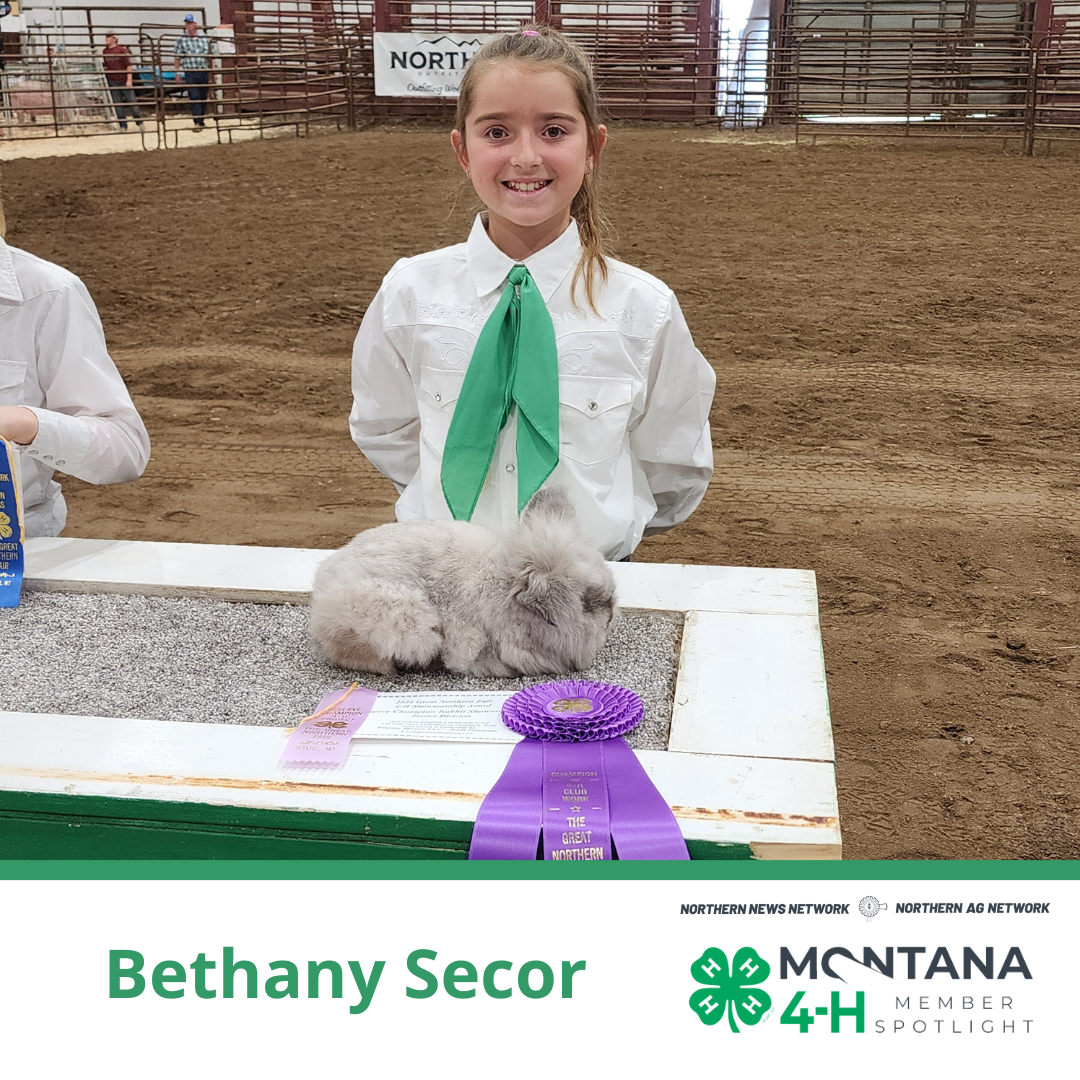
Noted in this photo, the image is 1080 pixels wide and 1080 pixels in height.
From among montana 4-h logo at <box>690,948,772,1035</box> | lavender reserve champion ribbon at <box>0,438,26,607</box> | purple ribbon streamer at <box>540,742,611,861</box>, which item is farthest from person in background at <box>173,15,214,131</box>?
montana 4-h logo at <box>690,948,772,1035</box>

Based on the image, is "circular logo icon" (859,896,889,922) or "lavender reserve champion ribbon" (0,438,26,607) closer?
"circular logo icon" (859,896,889,922)

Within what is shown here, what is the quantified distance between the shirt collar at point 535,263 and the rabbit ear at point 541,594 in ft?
1.88

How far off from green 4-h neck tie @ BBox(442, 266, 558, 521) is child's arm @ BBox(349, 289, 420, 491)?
26 cm

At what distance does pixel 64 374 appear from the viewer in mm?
1935

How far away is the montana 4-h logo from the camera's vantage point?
924 millimetres

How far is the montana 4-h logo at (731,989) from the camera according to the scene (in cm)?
92

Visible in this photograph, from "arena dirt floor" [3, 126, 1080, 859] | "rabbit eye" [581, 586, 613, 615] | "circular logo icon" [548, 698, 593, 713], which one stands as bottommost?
"arena dirt floor" [3, 126, 1080, 859]

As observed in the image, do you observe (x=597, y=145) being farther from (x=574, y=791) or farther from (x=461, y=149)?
(x=574, y=791)

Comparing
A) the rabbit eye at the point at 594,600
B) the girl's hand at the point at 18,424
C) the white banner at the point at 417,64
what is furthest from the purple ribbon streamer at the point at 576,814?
the white banner at the point at 417,64

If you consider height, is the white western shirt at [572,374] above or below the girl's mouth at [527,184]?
below

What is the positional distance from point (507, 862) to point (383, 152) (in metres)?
9.18

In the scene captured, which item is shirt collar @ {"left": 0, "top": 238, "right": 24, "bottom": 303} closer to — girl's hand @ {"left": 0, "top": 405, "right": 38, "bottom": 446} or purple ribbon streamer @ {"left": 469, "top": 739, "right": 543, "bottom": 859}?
girl's hand @ {"left": 0, "top": 405, "right": 38, "bottom": 446}

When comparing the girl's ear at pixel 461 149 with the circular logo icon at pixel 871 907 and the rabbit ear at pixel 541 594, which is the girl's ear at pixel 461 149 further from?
the circular logo icon at pixel 871 907

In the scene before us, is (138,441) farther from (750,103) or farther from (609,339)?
(750,103)
